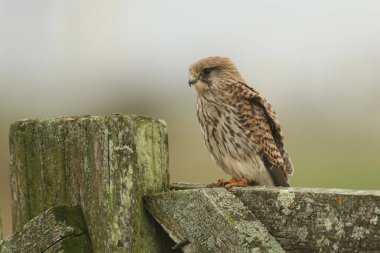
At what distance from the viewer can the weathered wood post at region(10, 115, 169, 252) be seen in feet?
8.89

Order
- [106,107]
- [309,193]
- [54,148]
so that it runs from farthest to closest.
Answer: [106,107] < [54,148] < [309,193]

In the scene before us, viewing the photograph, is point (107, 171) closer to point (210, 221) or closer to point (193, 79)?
point (210, 221)

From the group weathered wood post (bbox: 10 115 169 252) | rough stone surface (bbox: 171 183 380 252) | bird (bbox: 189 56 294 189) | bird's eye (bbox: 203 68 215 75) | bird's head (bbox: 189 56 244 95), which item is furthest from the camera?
bird's eye (bbox: 203 68 215 75)

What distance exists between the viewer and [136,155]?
273cm

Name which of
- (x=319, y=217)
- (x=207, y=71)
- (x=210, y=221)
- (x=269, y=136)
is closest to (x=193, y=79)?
(x=207, y=71)

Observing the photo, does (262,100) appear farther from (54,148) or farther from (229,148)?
(54,148)

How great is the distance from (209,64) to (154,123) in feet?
8.52

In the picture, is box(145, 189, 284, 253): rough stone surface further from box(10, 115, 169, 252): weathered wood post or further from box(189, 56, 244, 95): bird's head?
box(189, 56, 244, 95): bird's head

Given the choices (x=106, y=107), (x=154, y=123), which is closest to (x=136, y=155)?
(x=154, y=123)

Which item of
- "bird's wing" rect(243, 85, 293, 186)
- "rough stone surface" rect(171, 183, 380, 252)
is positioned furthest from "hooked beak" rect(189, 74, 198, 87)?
"rough stone surface" rect(171, 183, 380, 252)

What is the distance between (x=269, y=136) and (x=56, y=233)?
2.35m

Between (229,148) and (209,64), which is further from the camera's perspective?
(209,64)

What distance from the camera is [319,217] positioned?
8.00ft

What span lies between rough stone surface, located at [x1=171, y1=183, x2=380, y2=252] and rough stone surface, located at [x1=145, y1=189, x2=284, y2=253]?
44 mm
